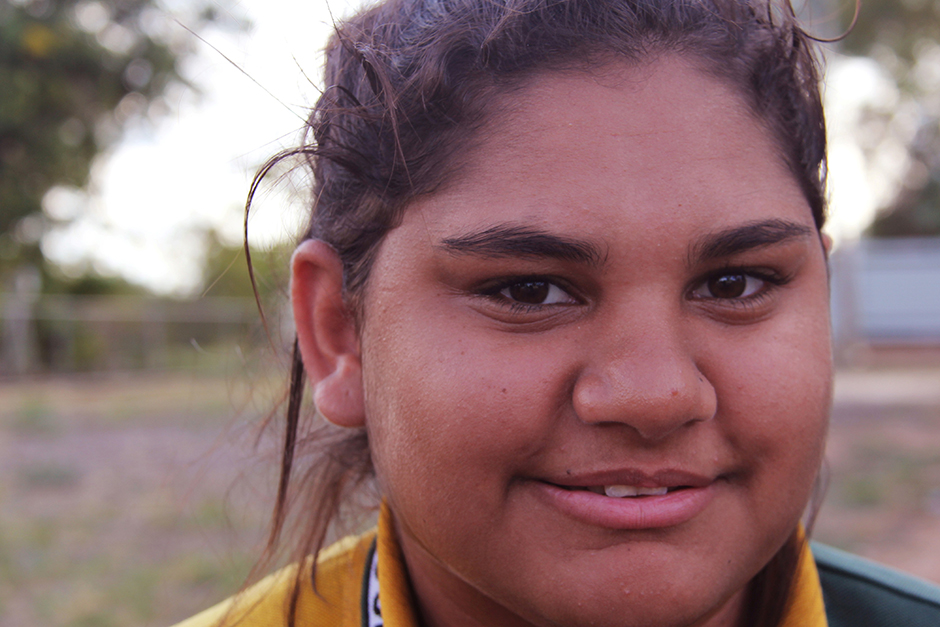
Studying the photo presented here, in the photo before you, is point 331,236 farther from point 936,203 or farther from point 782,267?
point 936,203

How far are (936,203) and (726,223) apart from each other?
3234cm

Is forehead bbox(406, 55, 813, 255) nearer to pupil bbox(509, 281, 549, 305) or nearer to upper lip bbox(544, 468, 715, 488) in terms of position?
pupil bbox(509, 281, 549, 305)

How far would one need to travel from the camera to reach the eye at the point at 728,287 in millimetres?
1301

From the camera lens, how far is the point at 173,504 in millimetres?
5559

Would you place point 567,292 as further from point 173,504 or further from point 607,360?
point 173,504

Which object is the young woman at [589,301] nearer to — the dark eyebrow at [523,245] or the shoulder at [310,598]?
the dark eyebrow at [523,245]

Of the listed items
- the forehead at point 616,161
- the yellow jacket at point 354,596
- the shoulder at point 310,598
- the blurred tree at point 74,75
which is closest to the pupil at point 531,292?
the forehead at point 616,161

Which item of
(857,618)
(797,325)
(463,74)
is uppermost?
(463,74)

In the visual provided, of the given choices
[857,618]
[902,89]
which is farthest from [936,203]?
[857,618]

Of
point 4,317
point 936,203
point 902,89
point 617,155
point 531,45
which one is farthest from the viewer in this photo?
point 936,203

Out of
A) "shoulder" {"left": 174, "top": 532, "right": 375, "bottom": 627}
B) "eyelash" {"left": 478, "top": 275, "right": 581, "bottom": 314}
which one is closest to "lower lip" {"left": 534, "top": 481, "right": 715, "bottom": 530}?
"eyelash" {"left": 478, "top": 275, "right": 581, "bottom": 314}

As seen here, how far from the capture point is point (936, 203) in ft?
94.1

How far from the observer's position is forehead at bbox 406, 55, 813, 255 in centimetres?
122

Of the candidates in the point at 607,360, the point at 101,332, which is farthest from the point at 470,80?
the point at 101,332
